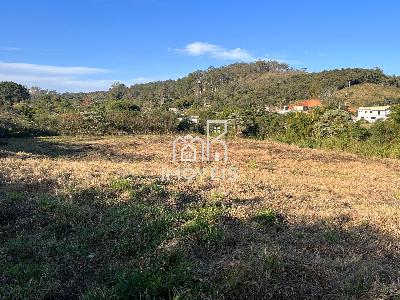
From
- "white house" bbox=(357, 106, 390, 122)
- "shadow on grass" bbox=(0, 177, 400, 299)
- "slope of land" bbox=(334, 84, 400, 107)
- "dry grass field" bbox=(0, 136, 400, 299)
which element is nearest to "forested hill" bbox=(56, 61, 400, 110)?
"slope of land" bbox=(334, 84, 400, 107)

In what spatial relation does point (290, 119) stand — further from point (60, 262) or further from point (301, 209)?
point (60, 262)

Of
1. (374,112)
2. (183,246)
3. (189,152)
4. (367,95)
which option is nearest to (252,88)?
(367,95)

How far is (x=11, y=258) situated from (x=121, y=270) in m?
1.42

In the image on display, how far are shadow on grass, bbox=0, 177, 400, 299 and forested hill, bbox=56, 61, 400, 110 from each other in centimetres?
6507

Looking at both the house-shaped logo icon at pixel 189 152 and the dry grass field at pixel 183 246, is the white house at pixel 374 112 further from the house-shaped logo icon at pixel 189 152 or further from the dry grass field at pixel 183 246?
the dry grass field at pixel 183 246

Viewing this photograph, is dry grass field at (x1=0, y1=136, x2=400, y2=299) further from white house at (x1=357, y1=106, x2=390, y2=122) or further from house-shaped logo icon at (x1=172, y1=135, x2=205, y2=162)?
white house at (x1=357, y1=106, x2=390, y2=122)

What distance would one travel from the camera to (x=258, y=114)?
51656mm

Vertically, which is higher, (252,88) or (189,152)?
(252,88)

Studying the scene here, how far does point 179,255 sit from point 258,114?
48369 millimetres

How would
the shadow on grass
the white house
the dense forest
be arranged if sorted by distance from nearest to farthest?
1. the shadow on grass
2. the dense forest
3. the white house

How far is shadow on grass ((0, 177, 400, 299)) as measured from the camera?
3.80m

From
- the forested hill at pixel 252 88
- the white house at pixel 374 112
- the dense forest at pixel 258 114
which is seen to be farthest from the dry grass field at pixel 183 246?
the white house at pixel 374 112

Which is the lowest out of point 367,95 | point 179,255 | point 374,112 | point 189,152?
point 189,152

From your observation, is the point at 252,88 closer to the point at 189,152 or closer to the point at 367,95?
the point at 367,95
